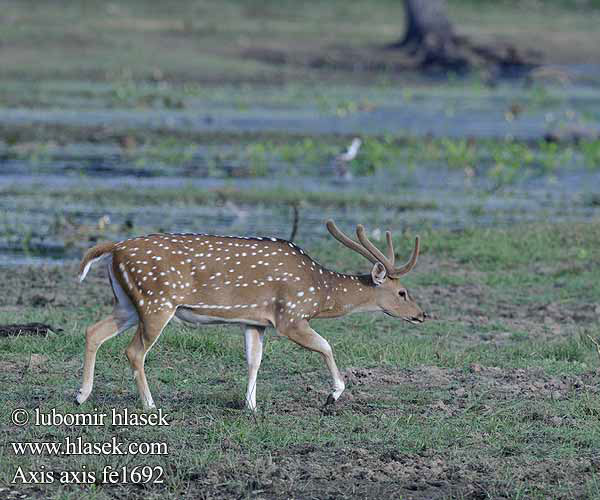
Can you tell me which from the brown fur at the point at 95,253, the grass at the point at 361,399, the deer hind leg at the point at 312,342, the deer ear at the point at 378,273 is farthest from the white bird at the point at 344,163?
the brown fur at the point at 95,253

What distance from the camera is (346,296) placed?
8531 millimetres

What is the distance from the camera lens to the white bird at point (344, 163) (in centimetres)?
1877

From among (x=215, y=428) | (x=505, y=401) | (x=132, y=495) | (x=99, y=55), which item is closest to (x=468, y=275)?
(x=505, y=401)

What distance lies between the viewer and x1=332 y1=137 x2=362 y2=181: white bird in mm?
18766

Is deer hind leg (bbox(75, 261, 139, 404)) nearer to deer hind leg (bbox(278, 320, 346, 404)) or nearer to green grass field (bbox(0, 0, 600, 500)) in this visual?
green grass field (bbox(0, 0, 600, 500))

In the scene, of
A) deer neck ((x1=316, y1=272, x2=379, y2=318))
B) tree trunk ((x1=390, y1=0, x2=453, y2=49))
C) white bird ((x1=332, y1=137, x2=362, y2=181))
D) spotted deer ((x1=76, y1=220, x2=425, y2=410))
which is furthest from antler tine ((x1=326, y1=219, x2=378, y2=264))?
tree trunk ((x1=390, y1=0, x2=453, y2=49))

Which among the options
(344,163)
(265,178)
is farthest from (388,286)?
(344,163)

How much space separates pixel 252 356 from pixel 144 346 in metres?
0.68

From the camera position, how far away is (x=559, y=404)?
8.30 metres

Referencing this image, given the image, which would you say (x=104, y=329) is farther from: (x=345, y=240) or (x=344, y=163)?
(x=344, y=163)

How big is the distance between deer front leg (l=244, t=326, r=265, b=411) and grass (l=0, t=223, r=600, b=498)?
111 mm

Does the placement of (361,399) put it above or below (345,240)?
below

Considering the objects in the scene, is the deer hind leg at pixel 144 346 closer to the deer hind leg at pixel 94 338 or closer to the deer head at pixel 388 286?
the deer hind leg at pixel 94 338

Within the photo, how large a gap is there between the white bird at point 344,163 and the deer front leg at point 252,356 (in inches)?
411
